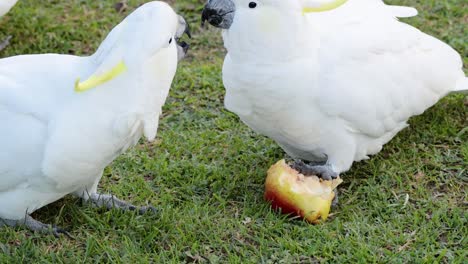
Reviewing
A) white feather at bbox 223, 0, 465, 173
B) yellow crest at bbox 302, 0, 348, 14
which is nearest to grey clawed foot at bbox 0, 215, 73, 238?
white feather at bbox 223, 0, 465, 173

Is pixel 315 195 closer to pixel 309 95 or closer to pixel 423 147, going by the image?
pixel 309 95

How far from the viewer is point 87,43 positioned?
495cm

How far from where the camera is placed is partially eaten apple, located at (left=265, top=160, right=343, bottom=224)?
3.15 metres

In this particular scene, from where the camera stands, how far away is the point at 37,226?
312 centimetres

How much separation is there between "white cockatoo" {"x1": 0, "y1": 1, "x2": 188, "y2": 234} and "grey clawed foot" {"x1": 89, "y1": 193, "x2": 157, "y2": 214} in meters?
0.33

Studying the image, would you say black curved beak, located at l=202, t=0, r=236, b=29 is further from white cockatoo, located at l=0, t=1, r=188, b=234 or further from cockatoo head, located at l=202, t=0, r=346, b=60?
white cockatoo, located at l=0, t=1, r=188, b=234

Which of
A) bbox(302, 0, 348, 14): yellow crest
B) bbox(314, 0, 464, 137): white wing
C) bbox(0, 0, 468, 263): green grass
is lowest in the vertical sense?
bbox(0, 0, 468, 263): green grass

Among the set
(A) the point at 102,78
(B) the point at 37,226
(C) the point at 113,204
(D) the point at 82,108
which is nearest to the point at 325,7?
(A) the point at 102,78

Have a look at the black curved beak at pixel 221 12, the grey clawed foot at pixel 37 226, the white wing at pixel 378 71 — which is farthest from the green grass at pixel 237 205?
the black curved beak at pixel 221 12

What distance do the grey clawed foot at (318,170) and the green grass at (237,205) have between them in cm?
16

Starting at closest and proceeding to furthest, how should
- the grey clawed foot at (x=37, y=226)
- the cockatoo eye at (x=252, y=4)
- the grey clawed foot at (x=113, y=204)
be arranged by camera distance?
the cockatoo eye at (x=252, y=4) < the grey clawed foot at (x=37, y=226) < the grey clawed foot at (x=113, y=204)

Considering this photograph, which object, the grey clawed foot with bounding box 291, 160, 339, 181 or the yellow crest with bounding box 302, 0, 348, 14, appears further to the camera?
the grey clawed foot with bounding box 291, 160, 339, 181

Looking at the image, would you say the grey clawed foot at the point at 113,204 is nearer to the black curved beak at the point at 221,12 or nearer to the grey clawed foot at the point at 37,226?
the grey clawed foot at the point at 37,226

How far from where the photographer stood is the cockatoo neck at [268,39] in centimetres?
290
